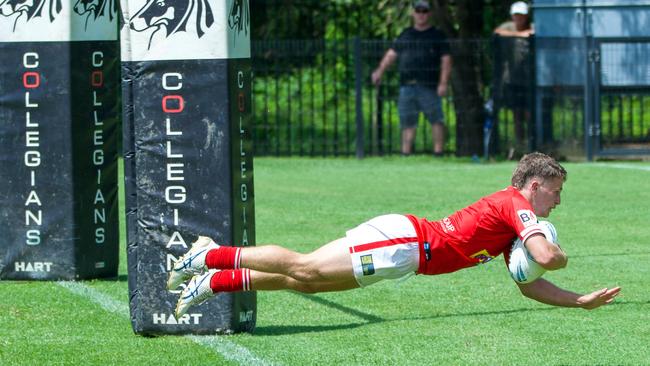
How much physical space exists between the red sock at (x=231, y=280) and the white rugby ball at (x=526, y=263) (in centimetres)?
157

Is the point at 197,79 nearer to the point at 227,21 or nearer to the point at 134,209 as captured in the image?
the point at 227,21

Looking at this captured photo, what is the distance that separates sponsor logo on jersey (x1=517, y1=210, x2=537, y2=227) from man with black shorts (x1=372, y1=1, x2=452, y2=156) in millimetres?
13211

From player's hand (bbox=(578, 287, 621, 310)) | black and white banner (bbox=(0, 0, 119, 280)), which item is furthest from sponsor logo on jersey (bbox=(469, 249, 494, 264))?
black and white banner (bbox=(0, 0, 119, 280))

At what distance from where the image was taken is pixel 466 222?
24.9 feet

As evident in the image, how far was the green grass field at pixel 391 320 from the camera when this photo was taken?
Answer: 25.0 feet

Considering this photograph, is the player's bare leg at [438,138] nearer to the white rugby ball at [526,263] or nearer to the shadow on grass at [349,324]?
the shadow on grass at [349,324]

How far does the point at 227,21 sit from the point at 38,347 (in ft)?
7.63

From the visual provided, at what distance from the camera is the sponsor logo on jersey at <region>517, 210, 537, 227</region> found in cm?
729

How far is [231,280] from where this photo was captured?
7730 millimetres

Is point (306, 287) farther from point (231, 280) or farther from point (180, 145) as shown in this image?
point (180, 145)

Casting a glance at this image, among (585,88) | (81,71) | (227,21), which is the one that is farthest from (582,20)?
(227,21)

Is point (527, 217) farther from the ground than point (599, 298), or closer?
farther from the ground

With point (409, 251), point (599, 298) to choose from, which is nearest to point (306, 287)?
point (409, 251)

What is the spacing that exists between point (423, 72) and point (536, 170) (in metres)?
13.2
